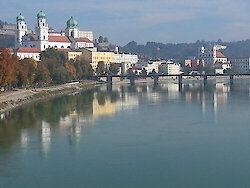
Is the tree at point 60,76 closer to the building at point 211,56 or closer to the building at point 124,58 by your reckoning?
the building at point 124,58

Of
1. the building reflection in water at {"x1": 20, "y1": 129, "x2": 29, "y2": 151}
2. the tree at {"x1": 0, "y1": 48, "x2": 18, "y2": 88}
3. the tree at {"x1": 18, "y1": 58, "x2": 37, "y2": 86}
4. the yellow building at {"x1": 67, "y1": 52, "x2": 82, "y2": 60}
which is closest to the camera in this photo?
the building reflection in water at {"x1": 20, "y1": 129, "x2": 29, "y2": 151}

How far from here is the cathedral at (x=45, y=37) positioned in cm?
4053

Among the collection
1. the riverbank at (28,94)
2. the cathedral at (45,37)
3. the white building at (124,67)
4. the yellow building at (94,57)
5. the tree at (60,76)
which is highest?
the cathedral at (45,37)

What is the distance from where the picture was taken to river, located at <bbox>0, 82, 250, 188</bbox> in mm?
7250

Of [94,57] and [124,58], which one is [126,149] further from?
[124,58]

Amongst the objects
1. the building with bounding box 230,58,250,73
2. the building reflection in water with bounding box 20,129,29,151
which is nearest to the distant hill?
the building with bounding box 230,58,250,73

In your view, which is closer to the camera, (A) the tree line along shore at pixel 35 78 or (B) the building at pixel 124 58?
(A) the tree line along shore at pixel 35 78

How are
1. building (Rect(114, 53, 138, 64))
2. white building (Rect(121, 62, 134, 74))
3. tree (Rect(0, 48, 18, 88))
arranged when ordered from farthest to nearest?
building (Rect(114, 53, 138, 64))
white building (Rect(121, 62, 134, 74))
tree (Rect(0, 48, 18, 88))

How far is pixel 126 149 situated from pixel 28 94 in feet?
37.9

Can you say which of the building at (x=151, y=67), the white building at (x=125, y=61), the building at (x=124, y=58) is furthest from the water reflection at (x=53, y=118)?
the building at (x=151, y=67)

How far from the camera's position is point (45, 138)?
34.3 ft

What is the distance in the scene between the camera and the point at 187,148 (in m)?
9.20

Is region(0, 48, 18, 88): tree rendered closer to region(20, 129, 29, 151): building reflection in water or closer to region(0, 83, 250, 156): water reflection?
region(0, 83, 250, 156): water reflection

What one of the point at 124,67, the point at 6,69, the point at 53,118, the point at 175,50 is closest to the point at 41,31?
the point at 124,67
